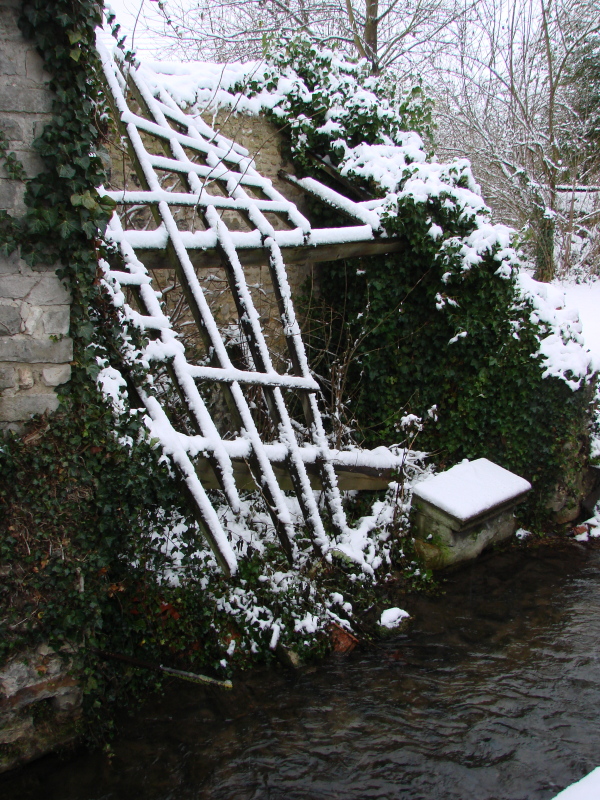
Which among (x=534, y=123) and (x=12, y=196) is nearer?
(x=12, y=196)

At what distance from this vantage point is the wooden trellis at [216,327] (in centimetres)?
365

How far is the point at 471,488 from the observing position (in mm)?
5238

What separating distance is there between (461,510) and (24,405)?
3.68 meters

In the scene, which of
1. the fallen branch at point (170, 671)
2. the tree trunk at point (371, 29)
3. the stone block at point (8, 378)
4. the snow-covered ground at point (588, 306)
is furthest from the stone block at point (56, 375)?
the tree trunk at point (371, 29)

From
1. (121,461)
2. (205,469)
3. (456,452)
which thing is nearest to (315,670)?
(205,469)

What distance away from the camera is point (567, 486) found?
20.1 feet

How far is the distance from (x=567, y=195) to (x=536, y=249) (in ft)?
4.67

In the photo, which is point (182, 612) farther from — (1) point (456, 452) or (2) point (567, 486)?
(2) point (567, 486)

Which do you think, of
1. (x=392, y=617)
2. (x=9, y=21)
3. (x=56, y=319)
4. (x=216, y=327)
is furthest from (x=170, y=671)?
(x=9, y=21)

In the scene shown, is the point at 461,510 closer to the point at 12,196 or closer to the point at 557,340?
the point at 557,340

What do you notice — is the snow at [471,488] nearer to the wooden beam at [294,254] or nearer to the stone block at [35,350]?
the wooden beam at [294,254]

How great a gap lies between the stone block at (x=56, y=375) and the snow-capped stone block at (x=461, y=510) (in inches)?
134

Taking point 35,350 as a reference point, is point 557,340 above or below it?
above

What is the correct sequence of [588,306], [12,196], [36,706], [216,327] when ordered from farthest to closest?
[588,306]
[216,327]
[36,706]
[12,196]
